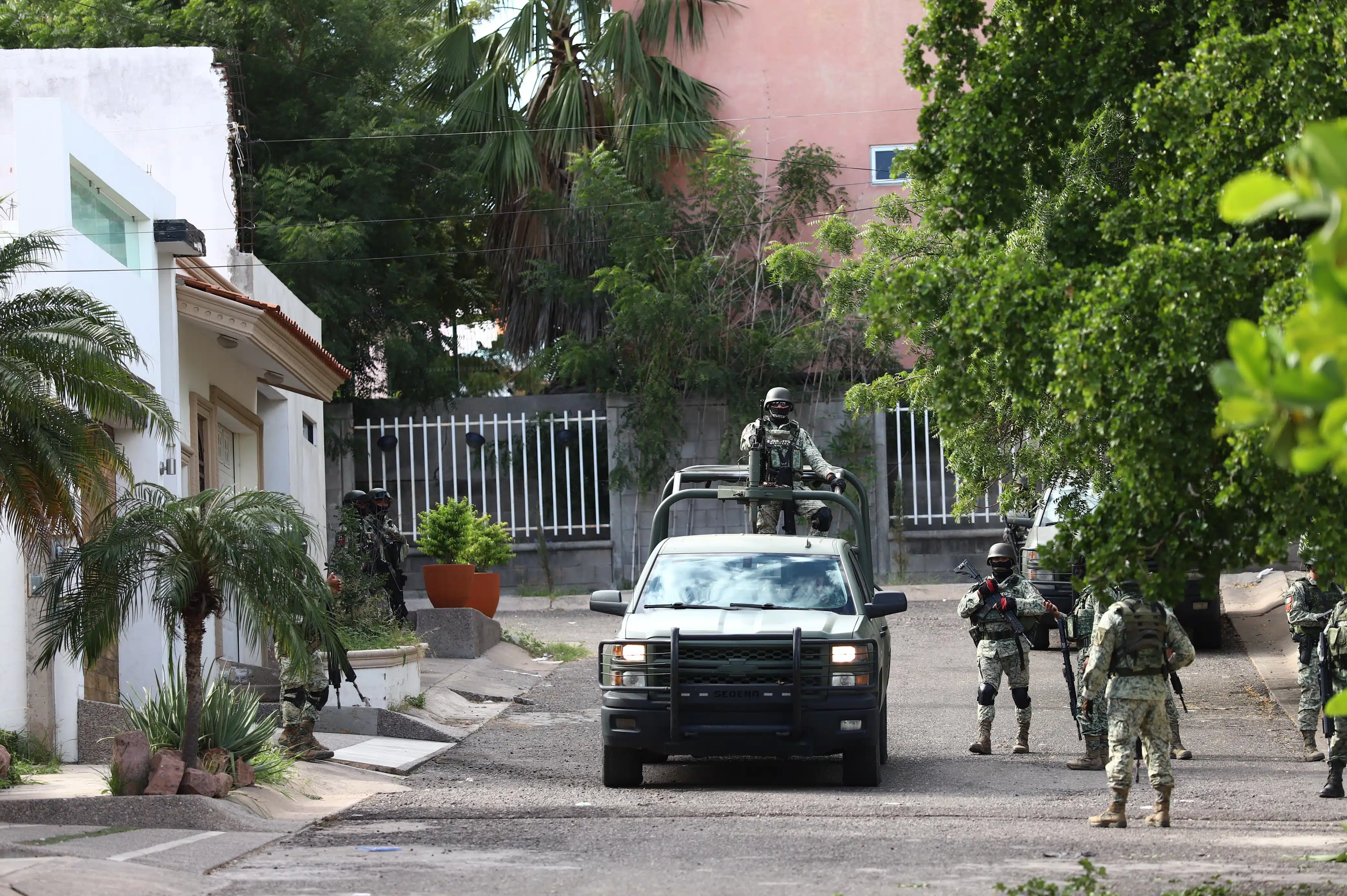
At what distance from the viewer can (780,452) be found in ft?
43.9

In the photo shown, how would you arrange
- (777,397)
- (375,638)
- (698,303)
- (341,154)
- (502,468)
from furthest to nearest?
1. (341,154)
2. (502,468)
3. (698,303)
4. (375,638)
5. (777,397)

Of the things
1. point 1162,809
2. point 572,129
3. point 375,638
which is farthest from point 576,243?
point 1162,809

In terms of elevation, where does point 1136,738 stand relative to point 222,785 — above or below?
above

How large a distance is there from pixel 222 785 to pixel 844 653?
4035 mm

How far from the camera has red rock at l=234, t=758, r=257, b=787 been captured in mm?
10102

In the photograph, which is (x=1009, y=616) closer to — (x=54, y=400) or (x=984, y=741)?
(x=984, y=741)

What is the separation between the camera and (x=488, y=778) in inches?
463

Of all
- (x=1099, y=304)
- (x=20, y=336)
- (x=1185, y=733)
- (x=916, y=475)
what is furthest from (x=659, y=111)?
(x=1099, y=304)

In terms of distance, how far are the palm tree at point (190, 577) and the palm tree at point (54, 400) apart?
0.84 feet

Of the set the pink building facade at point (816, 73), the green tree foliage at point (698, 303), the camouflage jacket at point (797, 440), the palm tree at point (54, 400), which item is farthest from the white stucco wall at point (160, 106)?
the palm tree at point (54, 400)

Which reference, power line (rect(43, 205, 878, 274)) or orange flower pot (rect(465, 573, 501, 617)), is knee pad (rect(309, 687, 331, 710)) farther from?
power line (rect(43, 205, 878, 274))

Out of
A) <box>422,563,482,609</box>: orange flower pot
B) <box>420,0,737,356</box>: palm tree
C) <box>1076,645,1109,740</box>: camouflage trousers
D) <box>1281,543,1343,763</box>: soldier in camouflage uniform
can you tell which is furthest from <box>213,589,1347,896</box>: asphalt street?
<box>420,0,737,356</box>: palm tree

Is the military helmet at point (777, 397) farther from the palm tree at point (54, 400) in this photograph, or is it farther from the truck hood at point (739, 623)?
the palm tree at point (54, 400)

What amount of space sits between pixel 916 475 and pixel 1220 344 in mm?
17481
